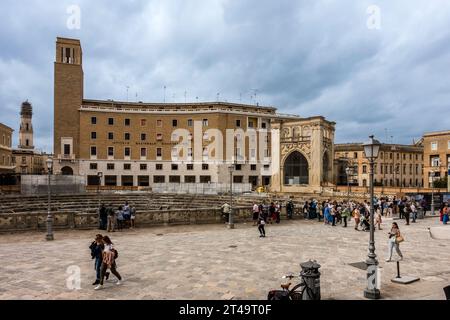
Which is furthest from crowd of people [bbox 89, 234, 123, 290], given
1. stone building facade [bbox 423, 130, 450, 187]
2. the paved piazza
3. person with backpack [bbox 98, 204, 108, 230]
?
stone building facade [bbox 423, 130, 450, 187]

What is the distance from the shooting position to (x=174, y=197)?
3816 cm

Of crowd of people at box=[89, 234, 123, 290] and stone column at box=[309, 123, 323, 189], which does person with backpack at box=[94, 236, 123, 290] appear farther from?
stone column at box=[309, 123, 323, 189]

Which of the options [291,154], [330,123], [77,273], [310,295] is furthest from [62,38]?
[310,295]

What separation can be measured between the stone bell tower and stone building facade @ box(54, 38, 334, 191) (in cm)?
6734

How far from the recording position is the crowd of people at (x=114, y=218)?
1964 centimetres

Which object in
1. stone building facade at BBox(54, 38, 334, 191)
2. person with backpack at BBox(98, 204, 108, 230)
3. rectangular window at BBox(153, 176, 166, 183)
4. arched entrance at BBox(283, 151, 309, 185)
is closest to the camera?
person with backpack at BBox(98, 204, 108, 230)

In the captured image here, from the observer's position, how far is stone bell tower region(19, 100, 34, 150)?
11000cm

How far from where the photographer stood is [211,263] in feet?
38.1

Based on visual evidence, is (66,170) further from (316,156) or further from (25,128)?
(25,128)

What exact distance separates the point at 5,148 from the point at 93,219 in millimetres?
48098

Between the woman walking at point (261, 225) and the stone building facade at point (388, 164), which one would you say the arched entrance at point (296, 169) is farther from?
the woman walking at point (261, 225)

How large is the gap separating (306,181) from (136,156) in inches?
1158

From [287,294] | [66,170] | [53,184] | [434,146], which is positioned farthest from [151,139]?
[287,294]

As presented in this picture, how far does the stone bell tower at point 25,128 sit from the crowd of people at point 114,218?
350ft
